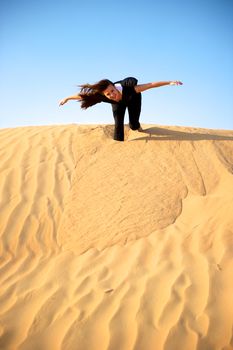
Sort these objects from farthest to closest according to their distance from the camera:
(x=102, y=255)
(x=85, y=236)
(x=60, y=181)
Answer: (x=60, y=181), (x=85, y=236), (x=102, y=255)

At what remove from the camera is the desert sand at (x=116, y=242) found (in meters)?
2.21

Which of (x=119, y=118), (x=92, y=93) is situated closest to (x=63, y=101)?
(x=92, y=93)

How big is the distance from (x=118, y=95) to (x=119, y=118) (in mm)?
392

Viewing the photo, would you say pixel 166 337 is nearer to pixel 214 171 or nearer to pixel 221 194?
pixel 221 194

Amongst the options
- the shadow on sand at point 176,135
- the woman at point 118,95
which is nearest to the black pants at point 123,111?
the woman at point 118,95

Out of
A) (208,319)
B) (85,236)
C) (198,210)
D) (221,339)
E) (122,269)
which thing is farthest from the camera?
(198,210)

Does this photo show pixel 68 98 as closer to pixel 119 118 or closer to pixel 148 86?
pixel 119 118

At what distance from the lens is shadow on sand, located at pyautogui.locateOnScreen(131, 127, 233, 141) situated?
5.15 meters

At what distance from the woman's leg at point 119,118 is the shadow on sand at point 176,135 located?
288mm

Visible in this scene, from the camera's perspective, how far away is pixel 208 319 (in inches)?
86.7

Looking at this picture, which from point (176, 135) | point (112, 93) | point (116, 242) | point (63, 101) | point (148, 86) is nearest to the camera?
point (116, 242)

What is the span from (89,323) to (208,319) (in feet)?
2.98

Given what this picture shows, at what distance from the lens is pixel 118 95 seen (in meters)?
4.69

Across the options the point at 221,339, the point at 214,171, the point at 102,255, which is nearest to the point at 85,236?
the point at 102,255
